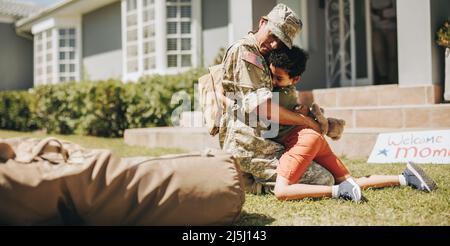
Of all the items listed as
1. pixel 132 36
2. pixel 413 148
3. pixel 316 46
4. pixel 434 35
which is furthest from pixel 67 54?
pixel 413 148

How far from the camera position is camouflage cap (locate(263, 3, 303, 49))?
3235 mm

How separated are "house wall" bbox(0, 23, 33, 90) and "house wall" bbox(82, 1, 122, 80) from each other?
4.97m

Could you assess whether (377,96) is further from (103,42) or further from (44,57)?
(44,57)

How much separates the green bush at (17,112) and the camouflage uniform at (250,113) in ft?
35.4

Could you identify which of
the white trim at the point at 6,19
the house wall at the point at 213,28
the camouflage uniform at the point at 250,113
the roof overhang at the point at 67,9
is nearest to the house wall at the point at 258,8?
the house wall at the point at 213,28

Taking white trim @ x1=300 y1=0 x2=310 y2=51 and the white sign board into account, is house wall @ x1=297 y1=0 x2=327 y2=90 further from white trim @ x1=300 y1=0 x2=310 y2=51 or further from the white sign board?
the white sign board

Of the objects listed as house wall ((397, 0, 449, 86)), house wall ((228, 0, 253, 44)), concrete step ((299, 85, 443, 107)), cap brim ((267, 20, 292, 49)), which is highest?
house wall ((228, 0, 253, 44))

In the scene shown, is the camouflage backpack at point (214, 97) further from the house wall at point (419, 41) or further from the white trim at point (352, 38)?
the white trim at point (352, 38)

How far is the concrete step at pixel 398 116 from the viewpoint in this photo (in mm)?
5715

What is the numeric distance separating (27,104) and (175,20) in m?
5.09

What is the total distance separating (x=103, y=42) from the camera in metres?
14.4

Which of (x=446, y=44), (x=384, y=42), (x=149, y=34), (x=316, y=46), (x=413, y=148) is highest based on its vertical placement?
(x=149, y=34)

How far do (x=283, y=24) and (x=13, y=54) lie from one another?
59.2 ft

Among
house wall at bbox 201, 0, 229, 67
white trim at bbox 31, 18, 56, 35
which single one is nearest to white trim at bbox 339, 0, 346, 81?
house wall at bbox 201, 0, 229, 67
